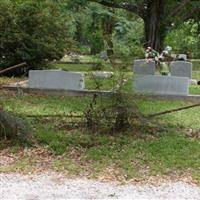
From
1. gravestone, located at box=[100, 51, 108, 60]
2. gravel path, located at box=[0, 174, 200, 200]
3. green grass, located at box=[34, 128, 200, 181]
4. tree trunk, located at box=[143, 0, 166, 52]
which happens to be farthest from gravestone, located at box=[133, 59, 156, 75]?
tree trunk, located at box=[143, 0, 166, 52]

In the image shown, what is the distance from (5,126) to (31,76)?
600 cm

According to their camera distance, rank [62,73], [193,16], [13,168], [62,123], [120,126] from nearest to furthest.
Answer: [13,168], [120,126], [62,123], [62,73], [193,16]

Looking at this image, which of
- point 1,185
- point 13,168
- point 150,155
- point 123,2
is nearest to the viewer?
point 1,185

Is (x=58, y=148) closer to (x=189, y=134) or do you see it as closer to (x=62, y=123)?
(x=62, y=123)

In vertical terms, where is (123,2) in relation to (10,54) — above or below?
above

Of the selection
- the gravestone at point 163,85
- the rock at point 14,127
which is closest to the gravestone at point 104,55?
the rock at point 14,127

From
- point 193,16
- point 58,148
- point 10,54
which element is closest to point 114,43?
point 58,148

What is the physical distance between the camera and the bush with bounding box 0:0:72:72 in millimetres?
17266

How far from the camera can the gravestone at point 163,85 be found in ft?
44.4

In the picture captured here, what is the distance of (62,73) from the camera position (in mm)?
13742

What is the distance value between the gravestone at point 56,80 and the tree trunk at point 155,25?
42.4ft

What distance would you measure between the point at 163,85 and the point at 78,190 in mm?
7903

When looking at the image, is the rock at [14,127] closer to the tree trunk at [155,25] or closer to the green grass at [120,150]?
the green grass at [120,150]

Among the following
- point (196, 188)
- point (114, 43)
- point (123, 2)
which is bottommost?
point (196, 188)
